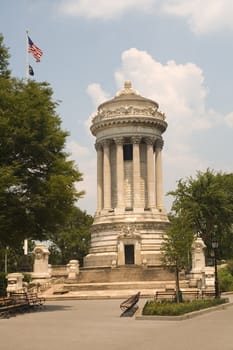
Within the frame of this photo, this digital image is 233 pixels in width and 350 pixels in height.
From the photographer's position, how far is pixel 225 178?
75.0 m

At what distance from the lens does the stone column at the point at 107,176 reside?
70.6 metres

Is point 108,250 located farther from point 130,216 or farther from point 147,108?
point 147,108

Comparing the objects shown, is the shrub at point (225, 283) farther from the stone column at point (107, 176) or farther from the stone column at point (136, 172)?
the stone column at point (107, 176)

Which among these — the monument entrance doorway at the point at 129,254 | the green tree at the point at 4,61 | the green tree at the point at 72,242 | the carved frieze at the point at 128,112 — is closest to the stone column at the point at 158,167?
the carved frieze at the point at 128,112

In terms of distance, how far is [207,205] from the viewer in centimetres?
7088

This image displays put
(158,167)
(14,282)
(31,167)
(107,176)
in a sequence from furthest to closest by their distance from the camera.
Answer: (158,167), (107,176), (14,282), (31,167)

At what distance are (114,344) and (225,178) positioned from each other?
6173 cm

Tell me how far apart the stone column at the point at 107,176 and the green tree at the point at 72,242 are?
21.0 metres

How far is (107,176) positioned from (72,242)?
23.5 meters

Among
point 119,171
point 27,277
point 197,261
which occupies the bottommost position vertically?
point 27,277

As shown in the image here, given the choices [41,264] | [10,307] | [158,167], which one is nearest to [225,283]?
[41,264]

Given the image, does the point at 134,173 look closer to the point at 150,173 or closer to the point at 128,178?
the point at 128,178

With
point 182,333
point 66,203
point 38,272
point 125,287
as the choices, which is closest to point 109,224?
point 38,272

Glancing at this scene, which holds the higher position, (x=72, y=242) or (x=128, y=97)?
(x=128, y=97)
